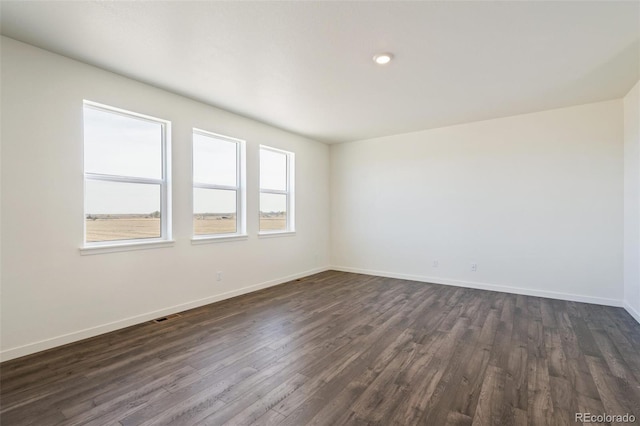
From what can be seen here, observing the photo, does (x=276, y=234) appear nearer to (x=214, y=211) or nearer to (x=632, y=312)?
(x=214, y=211)

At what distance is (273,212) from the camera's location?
5.25 metres

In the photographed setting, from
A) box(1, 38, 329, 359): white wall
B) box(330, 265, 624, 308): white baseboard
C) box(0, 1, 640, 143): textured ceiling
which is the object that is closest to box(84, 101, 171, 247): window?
box(1, 38, 329, 359): white wall

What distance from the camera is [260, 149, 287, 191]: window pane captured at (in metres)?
5.04

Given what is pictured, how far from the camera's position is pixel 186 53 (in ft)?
8.81

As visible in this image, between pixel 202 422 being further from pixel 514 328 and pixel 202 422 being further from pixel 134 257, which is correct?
pixel 514 328

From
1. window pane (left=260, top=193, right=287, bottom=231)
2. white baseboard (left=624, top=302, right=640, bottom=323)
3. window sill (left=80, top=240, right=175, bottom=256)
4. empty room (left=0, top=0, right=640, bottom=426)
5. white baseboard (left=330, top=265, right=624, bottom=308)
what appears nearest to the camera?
empty room (left=0, top=0, right=640, bottom=426)

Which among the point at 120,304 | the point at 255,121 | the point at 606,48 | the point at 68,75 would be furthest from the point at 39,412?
the point at 606,48

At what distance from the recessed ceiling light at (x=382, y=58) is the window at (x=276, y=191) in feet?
8.59

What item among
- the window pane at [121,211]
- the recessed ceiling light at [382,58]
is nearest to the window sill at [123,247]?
the window pane at [121,211]

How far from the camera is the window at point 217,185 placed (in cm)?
400

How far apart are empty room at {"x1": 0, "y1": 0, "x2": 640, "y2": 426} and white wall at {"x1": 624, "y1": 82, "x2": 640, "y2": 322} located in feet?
0.15

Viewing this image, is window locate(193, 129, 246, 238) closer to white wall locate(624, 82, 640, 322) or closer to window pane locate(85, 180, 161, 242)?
window pane locate(85, 180, 161, 242)

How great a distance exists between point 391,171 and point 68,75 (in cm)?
478
